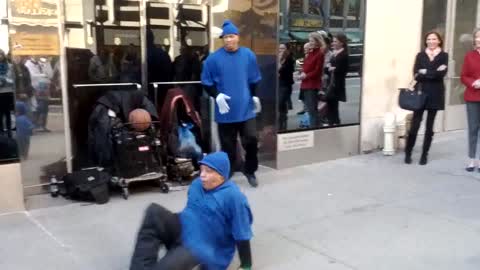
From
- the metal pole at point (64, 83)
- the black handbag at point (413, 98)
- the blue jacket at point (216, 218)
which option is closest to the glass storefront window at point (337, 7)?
the black handbag at point (413, 98)

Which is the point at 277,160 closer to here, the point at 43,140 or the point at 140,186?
the point at 140,186

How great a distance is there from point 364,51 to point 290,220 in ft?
11.5

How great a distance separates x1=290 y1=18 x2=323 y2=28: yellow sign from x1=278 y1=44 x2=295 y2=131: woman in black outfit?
1.13ft

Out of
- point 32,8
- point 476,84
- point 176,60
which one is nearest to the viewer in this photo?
point 32,8

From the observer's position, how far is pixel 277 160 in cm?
724

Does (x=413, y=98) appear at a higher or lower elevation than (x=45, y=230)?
higher

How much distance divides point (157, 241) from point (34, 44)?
128 inches

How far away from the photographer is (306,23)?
24.4 ft

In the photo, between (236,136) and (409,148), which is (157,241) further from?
(409,148)

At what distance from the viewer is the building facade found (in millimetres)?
5984

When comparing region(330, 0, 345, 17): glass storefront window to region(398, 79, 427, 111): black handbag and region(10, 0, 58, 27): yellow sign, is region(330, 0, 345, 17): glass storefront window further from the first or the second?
region(10, 0, 58, 27): yellow sign

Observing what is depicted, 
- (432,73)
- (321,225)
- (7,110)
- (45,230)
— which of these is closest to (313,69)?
(432,73)

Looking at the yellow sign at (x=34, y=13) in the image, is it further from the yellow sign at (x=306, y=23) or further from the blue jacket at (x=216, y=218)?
the blue jacket at (x=216, y=218)

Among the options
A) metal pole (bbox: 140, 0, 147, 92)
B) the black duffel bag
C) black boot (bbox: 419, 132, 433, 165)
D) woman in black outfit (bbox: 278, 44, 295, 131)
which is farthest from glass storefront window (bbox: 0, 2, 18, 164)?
black boot (bbox: 419, 132, 433, 165)
